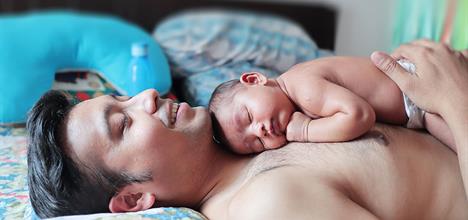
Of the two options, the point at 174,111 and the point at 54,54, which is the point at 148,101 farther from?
the point at 54,54

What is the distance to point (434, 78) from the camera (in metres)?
1.31

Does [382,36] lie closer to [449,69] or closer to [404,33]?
[404,33]

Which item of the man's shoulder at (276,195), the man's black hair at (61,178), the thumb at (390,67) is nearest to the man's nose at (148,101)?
the man's black hair at (61,178)

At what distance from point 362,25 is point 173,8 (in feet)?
3.87

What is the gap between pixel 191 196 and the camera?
132cm

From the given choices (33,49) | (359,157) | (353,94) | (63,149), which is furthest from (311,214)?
(33,49)

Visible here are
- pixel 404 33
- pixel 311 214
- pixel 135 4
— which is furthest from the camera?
pixel 135 4

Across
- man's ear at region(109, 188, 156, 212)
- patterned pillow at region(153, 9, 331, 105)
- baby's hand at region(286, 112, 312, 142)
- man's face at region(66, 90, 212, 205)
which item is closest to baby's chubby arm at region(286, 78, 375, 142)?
baby's hand at region(286, 112, 312, 142)

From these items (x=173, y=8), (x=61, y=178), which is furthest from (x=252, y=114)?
(x=173, y=8)

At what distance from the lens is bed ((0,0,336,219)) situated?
153 centimetres

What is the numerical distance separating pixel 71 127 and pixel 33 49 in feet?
3.35

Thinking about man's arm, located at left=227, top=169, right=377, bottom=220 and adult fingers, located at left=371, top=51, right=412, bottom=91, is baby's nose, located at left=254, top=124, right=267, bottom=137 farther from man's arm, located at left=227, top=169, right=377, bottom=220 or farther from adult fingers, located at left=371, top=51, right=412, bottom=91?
adult fingers, located at left=371, top=51, right=412, bottom=91

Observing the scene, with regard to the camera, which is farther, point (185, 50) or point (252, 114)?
point (185, 50)

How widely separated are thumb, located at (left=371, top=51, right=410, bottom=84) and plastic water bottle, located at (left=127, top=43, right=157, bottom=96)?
1047mm
